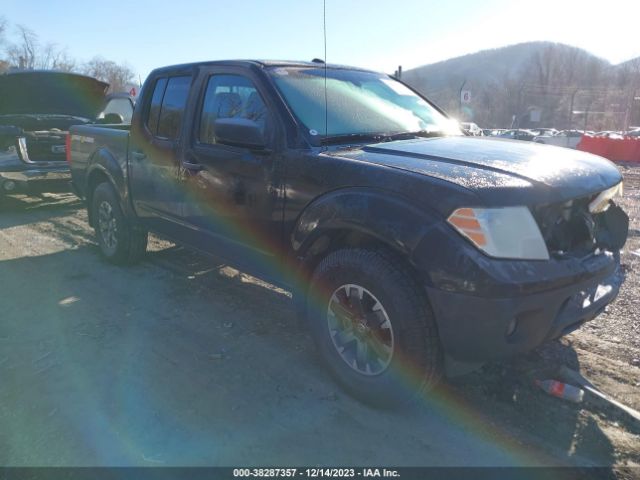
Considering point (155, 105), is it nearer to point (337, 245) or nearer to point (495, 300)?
point (337, 245)

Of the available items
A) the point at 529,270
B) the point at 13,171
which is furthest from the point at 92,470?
the point at 13,171

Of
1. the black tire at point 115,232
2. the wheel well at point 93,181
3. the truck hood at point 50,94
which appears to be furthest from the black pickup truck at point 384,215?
the truck hood at point 50,94

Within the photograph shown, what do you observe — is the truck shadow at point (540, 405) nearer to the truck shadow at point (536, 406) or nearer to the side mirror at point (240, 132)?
the truck shadow at point (536, 406)

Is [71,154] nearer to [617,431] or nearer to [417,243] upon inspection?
[417,243]

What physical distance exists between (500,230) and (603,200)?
947 millimetres

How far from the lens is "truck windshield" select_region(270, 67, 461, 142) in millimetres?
3371

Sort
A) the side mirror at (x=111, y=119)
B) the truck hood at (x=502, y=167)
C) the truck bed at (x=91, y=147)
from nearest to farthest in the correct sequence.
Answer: the truck hood at (x=502, y=167)
the truck bed at (x=91, y=147)
the side mirror at (x=111, y=119)

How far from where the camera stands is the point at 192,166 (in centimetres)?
388

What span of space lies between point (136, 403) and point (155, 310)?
56.5 inches

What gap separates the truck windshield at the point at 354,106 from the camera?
133 inches

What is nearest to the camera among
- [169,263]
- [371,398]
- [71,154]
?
[371,398]

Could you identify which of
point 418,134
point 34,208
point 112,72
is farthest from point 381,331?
point 112,72

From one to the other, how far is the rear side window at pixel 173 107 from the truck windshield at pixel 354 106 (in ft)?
3.30

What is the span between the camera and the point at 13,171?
7820 mm
